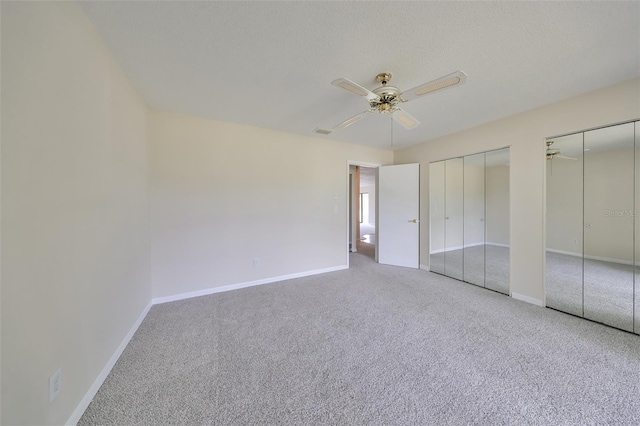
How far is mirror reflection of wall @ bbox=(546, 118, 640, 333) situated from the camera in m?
2.20

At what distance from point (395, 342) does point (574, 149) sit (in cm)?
296

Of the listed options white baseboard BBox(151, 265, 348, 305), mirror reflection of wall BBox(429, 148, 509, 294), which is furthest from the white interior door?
white baseboard BBox(151, 265, 348, 305)

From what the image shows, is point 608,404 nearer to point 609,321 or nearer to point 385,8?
point 609,321

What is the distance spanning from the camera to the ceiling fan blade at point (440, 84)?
54.9 inches

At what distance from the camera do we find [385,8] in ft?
4.35

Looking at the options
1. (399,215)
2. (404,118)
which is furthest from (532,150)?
(399,215)

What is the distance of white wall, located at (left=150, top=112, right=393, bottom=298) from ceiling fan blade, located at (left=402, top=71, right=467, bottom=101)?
7.31ft

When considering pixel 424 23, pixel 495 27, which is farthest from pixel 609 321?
pixel 424 23

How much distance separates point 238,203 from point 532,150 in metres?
3.97

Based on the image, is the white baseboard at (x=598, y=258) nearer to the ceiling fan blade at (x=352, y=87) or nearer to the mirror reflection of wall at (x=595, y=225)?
the mirror reflection of wall at (x=595, y=225)

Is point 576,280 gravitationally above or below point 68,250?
below

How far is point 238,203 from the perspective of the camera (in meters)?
3.21

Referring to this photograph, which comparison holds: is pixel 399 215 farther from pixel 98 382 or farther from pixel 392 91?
pixel 98 382

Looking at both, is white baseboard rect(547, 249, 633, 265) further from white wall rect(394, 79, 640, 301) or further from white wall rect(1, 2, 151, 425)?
white wall rect(1, 2, 151, 425)
